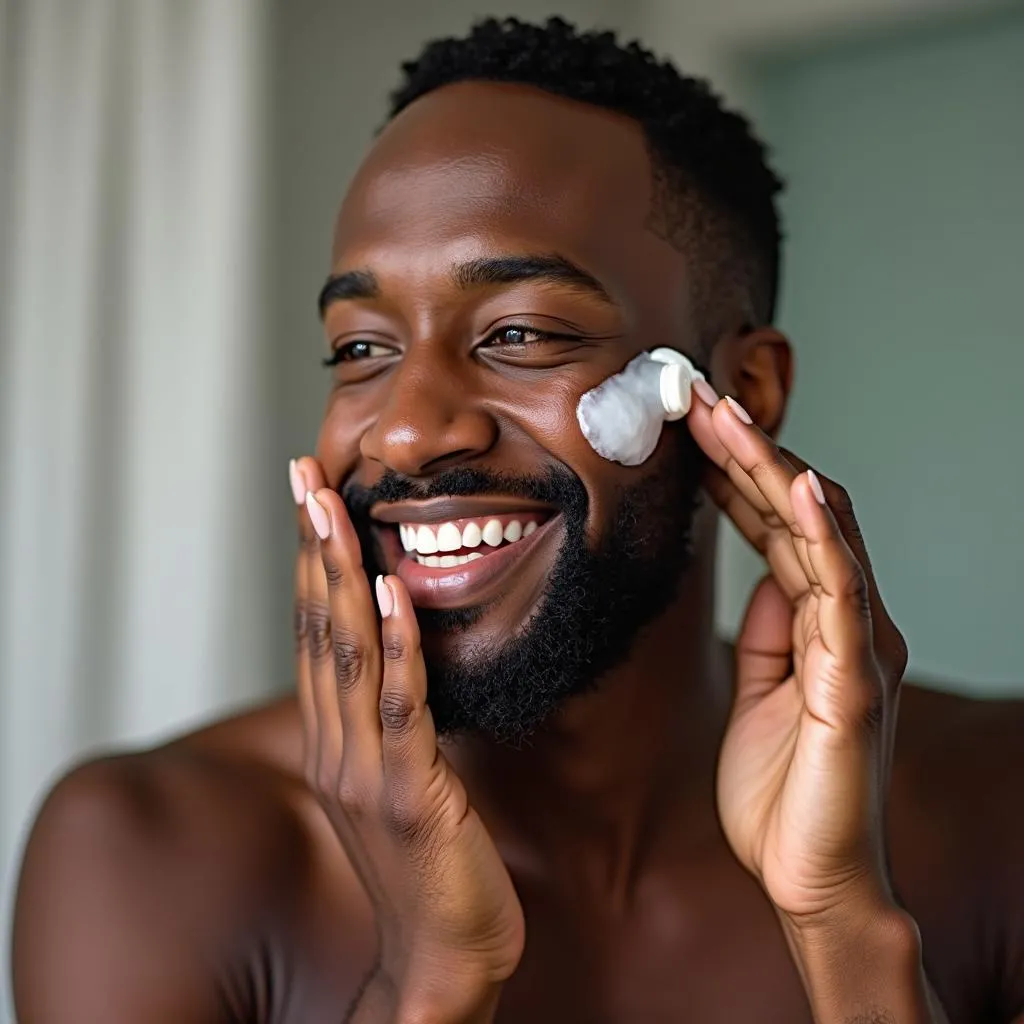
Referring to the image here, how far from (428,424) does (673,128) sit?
503mm

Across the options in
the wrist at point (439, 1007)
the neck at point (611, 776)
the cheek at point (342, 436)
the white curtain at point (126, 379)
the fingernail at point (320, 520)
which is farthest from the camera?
the white curtain at point (126, 379)

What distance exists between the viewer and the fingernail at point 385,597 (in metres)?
1.19

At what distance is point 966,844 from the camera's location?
5.00 feet

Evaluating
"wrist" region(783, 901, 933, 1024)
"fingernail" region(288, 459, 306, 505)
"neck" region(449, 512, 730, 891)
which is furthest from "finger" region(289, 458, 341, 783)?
"wrist" region(783, 901, 933, 1024)

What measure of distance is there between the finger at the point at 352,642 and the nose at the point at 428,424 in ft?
0.27

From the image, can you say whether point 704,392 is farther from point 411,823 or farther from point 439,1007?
point 439,1007

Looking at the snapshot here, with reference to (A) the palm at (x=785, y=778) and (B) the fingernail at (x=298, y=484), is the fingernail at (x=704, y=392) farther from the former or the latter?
→ (B) the fingernail at (x=298, y=484)

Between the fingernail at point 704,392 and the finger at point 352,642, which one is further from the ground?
the fingernail at point 704,392

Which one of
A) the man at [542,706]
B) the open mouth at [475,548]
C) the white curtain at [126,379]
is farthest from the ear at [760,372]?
the white curtain at [126,379]

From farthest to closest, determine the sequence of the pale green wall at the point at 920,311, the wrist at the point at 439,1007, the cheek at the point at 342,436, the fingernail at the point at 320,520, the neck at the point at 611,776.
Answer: the pale green wall at the point at 920,311 → the neck at the point at 611,776 → the cheek at the point at 342,436 → the fingernail at the point at 320,520 → the wrist at the point at 439,1007

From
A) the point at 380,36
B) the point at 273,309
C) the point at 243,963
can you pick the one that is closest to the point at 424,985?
the point at 243,963

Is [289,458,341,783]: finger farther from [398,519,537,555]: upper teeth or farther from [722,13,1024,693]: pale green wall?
[722,13,1024,693]: pale green wall

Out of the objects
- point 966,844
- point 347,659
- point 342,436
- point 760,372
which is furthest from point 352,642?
point 966,844

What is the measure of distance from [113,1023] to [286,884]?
0.76ft
